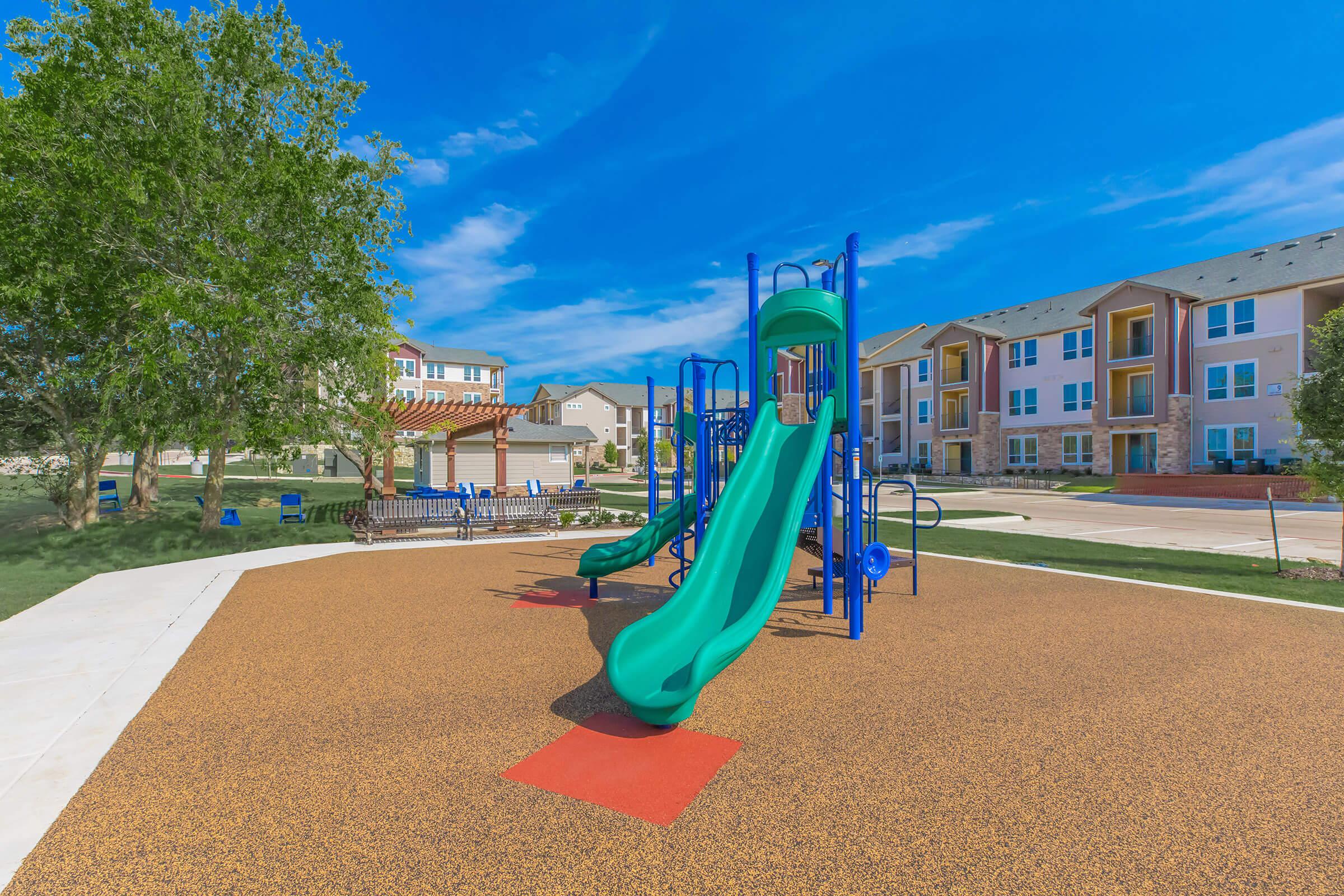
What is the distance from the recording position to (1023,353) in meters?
43.2

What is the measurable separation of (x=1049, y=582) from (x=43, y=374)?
71.3 feet

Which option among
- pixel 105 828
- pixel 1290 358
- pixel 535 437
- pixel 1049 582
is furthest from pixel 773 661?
pixel 1290 358

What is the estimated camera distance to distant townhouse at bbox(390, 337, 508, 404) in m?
59.5

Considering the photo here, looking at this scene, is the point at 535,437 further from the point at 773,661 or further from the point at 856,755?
the point at 856,755

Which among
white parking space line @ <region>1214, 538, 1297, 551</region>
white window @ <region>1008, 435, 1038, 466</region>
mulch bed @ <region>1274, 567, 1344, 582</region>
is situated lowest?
white parking space line @ <region>1214, 538, 1297, 551</region>

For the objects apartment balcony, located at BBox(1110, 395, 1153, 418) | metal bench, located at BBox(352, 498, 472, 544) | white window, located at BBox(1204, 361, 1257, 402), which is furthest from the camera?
apartment balcony, located at BBox(1110, 395, 1153, 418)

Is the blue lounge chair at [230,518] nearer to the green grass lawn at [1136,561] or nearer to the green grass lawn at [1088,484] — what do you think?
the green grass lawn at [1136,561]

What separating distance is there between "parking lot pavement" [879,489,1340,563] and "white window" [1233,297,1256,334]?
32.5 ft

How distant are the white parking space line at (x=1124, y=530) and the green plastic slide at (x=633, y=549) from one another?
14.1 meters

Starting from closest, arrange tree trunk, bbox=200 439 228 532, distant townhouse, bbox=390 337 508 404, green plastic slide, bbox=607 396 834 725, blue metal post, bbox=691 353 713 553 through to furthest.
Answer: green plastic slide, bbox=607 396 834 725 → blue metal post, bbox=691 353 713 553 → tree trunk, bbox=200 439 228 532 → distant townhouse, bbox=390 337 508 404

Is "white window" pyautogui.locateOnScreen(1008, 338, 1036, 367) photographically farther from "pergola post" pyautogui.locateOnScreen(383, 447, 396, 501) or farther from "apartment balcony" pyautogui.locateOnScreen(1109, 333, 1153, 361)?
"pergola post" pyautogui.locateOnScreen(383, 447, 396, 501)

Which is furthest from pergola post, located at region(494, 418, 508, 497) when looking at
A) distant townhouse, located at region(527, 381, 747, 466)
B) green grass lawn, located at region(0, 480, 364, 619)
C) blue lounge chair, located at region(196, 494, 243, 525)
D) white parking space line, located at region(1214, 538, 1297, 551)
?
distant townhouse, located at region(527, 381, 747, 466)

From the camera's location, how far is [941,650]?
7.06m

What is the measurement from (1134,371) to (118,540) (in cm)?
4579
